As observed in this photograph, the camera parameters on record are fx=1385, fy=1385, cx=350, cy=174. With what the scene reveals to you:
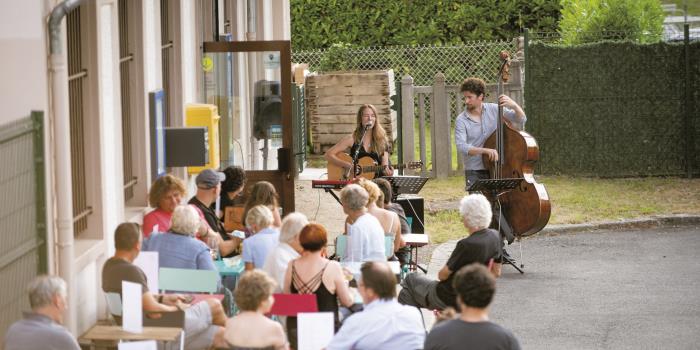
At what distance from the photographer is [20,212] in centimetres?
824

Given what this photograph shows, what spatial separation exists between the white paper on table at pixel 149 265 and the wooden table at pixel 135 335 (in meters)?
0.37

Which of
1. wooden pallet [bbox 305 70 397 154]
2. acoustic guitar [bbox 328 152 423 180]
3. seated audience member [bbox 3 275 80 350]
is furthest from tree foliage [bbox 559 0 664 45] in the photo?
seated audience member [bbox 3 275 80 350]

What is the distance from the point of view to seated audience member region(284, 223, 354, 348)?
9.02m

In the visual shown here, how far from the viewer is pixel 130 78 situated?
1159cm

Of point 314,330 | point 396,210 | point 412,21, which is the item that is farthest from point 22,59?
point 412,21

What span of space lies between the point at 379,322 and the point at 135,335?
166cm

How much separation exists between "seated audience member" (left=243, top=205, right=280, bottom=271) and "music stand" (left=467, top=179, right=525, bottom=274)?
11.5 feet

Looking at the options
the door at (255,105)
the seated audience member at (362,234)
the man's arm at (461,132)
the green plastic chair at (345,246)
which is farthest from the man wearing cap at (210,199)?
the man's arm at (461,132)

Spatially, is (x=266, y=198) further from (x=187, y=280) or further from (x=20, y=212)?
(x=20, y=212)

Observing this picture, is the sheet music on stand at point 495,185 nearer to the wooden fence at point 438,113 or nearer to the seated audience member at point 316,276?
the seated audience member at point 316,276

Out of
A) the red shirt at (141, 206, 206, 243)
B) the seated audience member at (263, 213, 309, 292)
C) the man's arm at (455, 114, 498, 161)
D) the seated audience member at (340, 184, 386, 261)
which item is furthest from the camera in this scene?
the man's arm at (455, 114, 498, 161)

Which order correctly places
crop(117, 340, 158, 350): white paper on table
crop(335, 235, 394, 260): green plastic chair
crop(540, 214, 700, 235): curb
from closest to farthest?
crop(117, 340, 158, 350): white paper on table < crop(335, 235, 394, 260): green plastic chair < crop(540, 214, 700, 235): curb

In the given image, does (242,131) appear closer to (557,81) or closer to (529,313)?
(529,313)

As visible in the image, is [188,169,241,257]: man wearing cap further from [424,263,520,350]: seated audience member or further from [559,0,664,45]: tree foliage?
[559,0,664,45]: tree foliage
